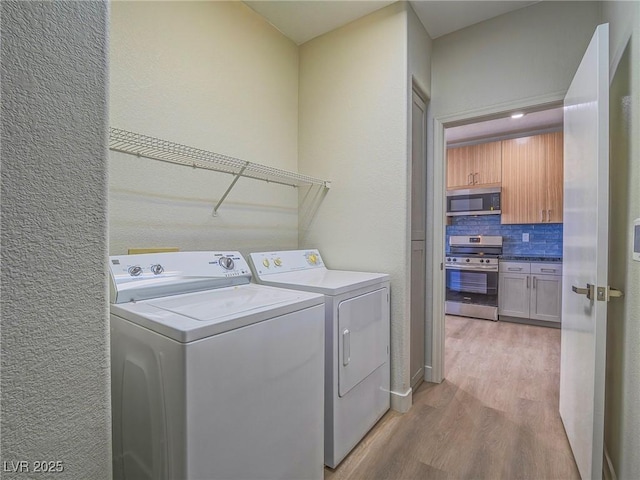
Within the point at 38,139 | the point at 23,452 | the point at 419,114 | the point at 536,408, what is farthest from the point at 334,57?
the point at 536,408

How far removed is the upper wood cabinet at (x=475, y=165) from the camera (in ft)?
14.2

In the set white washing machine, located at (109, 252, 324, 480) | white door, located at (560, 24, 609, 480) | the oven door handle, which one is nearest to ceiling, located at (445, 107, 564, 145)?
the oven door handle

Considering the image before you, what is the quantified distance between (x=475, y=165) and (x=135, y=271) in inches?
180

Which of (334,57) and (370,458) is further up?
(334,57)

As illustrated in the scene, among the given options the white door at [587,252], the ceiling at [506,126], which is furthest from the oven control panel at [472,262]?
the white door at [587,252]

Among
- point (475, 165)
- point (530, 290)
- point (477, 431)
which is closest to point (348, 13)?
point (477, 431)

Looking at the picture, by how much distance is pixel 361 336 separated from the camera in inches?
66.5

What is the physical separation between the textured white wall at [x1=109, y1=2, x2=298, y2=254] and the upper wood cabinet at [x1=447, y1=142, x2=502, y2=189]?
Result: 308 cm

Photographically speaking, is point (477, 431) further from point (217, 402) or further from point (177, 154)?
point (177, 154)

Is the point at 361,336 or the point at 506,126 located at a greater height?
the point at 506,126

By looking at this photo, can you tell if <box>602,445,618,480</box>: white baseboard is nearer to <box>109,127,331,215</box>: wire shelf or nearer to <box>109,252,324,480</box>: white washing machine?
<box>109,252,324,480</box>: white washing machine

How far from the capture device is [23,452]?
1.83 ft

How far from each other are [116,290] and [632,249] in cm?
197

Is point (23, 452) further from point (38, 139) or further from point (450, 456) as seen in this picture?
point (450, 456)
